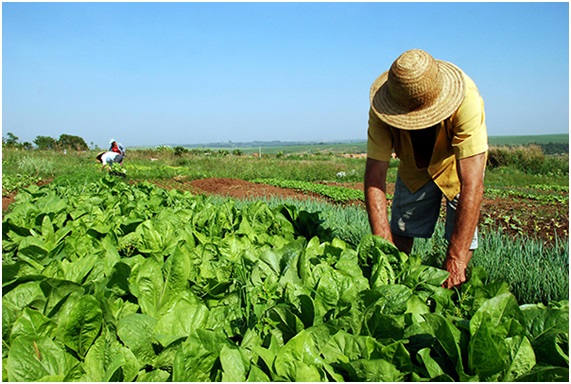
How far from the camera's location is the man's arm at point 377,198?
2.90m

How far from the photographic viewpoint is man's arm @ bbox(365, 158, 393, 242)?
9.52 ft

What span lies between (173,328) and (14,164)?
20975 mm

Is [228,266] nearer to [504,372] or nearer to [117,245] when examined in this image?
[117,245]

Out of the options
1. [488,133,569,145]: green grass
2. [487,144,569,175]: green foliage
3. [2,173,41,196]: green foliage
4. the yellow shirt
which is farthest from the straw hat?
[488,133,569,145]: green grass

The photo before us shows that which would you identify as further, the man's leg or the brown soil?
the brown soil

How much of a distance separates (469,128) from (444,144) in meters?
0.33

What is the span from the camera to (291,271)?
1.87m

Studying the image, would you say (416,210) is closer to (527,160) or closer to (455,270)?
(455,270)

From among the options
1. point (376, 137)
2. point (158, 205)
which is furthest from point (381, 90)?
point (158, 205)

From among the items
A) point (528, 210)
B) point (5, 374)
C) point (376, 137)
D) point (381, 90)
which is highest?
point (381, 90)

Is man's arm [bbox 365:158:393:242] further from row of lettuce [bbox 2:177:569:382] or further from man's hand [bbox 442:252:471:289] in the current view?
row of lettuce [bbox 2:177:569:382]

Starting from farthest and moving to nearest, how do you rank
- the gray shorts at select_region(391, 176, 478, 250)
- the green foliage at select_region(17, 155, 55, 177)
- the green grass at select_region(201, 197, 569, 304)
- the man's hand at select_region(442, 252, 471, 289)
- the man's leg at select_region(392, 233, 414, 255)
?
1. the green foliage at select_region(17, 155, 55, 177)
2. the man's leg at select_region(392, 233, 414, 255)
3. the gray shorts at select_region(391, 176, 478, 250)
4. the green grass at select_region(201, 197, 569, 304)
5. the man's hand at select_region(442, 252, 471, 289)

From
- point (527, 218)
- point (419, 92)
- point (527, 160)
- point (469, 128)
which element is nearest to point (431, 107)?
point (419, 92)

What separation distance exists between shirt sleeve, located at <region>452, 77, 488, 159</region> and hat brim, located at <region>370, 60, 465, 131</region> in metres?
0.08
